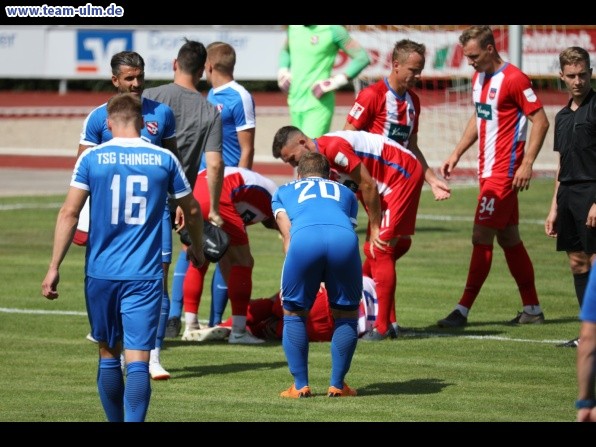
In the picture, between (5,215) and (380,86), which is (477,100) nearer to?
(380,86)

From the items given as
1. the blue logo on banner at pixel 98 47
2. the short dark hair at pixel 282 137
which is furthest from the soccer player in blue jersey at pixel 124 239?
the blue logo on banner at pixel 98 47

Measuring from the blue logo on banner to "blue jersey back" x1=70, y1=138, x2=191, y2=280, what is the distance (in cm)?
2590

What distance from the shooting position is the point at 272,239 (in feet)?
57.1

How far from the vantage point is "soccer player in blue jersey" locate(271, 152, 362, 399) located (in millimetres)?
8648

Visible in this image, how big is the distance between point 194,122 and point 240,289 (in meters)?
1.58

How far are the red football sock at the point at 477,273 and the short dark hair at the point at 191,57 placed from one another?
324 centimetres

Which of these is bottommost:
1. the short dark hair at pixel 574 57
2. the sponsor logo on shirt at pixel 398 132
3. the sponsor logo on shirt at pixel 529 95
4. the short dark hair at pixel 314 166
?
the sponsor logo on shirt at pixel 398 132

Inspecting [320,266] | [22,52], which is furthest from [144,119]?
[22,52]

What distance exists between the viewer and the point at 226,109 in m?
11.8

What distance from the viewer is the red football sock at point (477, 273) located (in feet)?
38.9

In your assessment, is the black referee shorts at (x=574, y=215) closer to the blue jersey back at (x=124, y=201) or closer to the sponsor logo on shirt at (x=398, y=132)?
the sponsor logo on shirt at (x=398, y=132)

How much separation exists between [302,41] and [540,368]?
7.77 meters

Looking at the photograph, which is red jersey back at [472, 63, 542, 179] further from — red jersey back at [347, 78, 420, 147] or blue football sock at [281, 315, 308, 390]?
blue football sock at [281, 315, 308, 390]

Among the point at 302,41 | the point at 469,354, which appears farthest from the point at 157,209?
the point at 302,41
